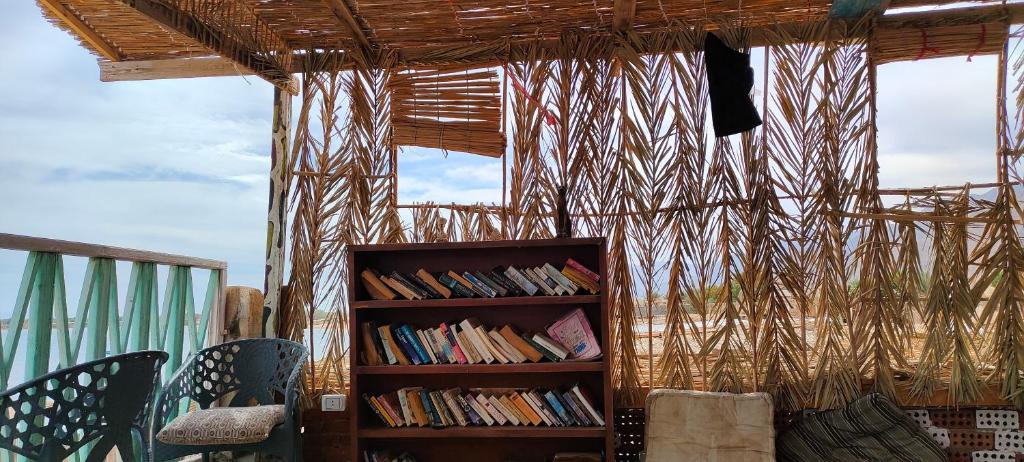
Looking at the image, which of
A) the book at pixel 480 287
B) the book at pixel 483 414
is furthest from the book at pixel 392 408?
the book at pixel 480 287

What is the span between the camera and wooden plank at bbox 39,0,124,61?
3.69m

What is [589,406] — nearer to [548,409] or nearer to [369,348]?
[548,409]

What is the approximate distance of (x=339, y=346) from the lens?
401 cm

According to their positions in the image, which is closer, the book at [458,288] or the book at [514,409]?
the book at [514,409]

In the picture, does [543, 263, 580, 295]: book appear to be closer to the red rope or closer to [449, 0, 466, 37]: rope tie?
the red rope

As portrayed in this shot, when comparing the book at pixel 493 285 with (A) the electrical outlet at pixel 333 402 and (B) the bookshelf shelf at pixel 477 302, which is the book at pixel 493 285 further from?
(A) the electrical outlet at pixel 333 402

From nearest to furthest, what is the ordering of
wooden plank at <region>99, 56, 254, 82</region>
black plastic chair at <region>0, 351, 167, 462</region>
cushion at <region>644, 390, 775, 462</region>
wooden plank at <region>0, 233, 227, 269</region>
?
black plastic chair at <region>0, 351, 167, 462</region>
wooden plank at <region>0, 233, 227, 269</region>
cushion at <region>644, 390, 775, 462</region>
wooden plank at <region>99, 56, 254, 82</region>

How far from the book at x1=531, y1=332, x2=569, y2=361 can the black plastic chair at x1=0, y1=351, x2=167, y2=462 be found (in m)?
1.74

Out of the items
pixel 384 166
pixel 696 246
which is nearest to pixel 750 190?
pixel 696 246

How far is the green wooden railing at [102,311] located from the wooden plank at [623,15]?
271 cm

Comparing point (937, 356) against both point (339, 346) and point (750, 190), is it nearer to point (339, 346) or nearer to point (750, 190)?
point (750, 190)

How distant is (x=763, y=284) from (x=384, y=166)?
227 cm

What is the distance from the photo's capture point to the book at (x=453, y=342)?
3490 millimetres

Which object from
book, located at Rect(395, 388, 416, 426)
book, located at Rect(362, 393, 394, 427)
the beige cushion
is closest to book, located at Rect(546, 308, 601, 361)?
book, located at Rect(395, 388, 416, 426)
